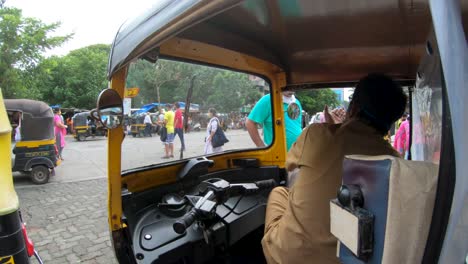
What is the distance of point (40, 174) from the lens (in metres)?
8.10

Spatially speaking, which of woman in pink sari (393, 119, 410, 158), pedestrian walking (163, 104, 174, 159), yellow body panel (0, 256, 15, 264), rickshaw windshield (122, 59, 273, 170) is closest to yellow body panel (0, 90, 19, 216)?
yellow body panel (0, 256, 15, 264)

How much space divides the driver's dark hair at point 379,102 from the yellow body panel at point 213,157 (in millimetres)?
1129

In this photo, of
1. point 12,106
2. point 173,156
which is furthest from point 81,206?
point 173,156

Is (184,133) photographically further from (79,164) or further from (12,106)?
(79,164)

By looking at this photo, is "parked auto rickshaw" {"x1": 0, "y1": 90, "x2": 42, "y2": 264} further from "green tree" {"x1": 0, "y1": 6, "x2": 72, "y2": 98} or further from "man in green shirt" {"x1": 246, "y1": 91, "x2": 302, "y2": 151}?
"green tree" {"x1": 0, "y1": 6, "x2": 72, "y2": 98}

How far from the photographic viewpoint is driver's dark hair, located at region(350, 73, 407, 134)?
64.4 inches

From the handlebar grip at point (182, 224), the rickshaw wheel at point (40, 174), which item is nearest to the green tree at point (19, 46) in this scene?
the rickshaw wheel at point (40, 174)

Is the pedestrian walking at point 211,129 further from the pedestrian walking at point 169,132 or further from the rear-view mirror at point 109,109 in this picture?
the rear-view mirror at point 109,109

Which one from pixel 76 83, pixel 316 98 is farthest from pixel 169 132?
pixel 76 83

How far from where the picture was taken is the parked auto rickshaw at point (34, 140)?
7766 millimetres

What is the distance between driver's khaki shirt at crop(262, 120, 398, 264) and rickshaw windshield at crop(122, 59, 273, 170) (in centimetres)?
100

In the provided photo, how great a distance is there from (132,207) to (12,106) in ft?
24.3

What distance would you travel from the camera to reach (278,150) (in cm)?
304

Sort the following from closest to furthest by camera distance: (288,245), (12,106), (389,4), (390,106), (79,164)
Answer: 1. (288,245)
2. (390,106)
3. (389,4)
4. (12,106)
5. (79,164)
